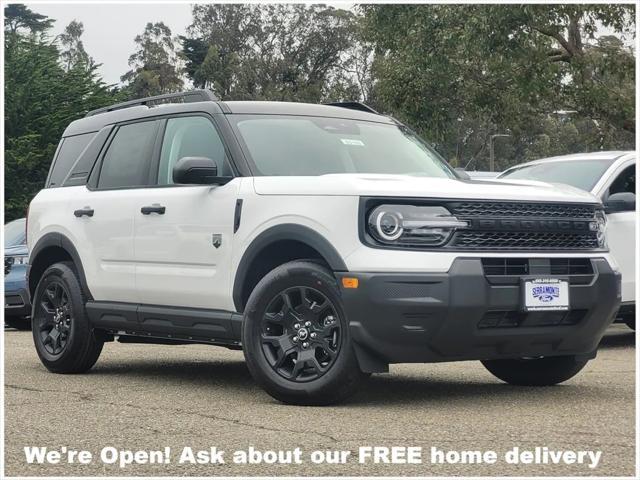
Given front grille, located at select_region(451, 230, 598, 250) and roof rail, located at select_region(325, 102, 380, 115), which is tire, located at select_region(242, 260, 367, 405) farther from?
→ roof rail, located at select_region(325, 102, 380, 115)

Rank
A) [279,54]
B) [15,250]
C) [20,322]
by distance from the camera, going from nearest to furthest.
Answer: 1. [15,250]
2. [20,322]
3. [279,54]

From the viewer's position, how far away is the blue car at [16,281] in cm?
1514

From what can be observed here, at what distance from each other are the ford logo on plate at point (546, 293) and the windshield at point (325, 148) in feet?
4.74

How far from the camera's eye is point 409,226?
6727 millimetres

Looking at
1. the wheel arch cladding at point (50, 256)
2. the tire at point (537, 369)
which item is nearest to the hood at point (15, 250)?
the wheel arch cladding at point (50, 256)

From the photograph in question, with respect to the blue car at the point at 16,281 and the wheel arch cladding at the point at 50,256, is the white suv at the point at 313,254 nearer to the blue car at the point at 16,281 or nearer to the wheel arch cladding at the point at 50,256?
the wheel arch cladding at the point at 50,256

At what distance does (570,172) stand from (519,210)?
188 inches

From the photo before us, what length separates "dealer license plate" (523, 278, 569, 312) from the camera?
6.87m

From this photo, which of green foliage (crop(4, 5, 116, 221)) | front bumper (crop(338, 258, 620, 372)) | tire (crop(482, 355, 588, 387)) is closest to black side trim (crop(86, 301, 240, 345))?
front bumper (crop(338, 258, 620, 372))

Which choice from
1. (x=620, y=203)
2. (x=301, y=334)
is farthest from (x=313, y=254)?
(x=620, y=203)

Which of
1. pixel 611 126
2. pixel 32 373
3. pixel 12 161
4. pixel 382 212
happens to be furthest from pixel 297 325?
pixel 12 161

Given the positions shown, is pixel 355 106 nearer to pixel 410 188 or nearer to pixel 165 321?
pixel 165 321

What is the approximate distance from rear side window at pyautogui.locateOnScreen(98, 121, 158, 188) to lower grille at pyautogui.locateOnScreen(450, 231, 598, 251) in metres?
2.75

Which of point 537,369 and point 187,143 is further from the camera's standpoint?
point 187,143
